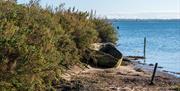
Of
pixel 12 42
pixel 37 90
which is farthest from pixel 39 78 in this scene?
pixel 12 42

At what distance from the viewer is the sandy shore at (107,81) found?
23.4 metres

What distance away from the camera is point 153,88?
2511 centimetres

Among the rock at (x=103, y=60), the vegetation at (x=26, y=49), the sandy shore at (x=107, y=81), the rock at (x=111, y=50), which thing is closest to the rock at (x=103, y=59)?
the rock at (x=103, y=60)

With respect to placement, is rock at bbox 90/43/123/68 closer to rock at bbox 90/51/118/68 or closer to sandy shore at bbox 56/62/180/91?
rock at bbox 90/51/118/68

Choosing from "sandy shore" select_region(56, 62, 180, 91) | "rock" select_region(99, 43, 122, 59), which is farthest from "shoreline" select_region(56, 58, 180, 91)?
"rock" select_region(99, 43, 122, 59)

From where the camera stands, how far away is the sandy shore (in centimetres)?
2341

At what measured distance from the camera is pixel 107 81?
2608 cm

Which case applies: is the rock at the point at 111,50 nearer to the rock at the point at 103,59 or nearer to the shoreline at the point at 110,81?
the rock at the point at 103,59

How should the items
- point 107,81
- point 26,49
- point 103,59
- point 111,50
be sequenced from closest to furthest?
point 26,49 → point 107,81 → point 103,59 → point 111,50

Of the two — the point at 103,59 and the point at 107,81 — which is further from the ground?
the point at 107,81

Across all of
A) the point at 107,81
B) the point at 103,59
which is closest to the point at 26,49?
the point at 107,81

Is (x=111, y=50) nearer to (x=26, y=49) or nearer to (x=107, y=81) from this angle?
(x=107, y=81)

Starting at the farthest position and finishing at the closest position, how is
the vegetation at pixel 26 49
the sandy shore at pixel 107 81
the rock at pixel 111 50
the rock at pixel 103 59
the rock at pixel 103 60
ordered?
the rock at pixel 111 50 < the rock at pixel 103 60 < the rock at pixel 103 59 < the sandy shore at pixel 107 81 < the vegetation at pixel 26 49

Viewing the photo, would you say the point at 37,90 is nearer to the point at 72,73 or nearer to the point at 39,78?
the point at 39,78
